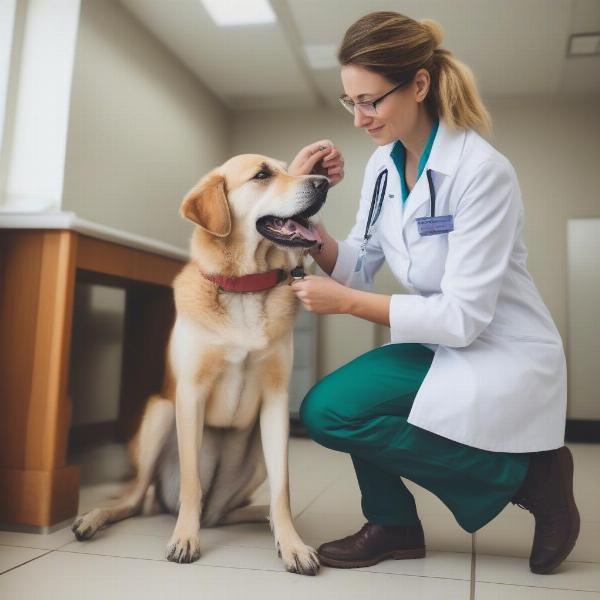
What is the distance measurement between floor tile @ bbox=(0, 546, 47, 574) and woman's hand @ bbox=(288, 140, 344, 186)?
1040 millimetres

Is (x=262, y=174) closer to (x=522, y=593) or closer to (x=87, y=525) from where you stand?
(x=87, y=525)

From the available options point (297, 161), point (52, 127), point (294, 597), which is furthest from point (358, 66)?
point (52, 127)

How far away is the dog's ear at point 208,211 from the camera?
4.66ft

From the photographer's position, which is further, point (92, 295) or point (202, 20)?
point (202, 20)

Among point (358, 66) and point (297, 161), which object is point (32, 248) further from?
point (358, 66)

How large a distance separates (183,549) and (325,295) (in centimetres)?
60

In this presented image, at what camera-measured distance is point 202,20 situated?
3424 mm

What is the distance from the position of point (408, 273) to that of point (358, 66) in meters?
0.45

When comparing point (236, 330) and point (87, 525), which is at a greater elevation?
point (236, 330)

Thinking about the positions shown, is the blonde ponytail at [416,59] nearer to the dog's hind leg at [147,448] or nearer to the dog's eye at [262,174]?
the dog's eye at [262,174]

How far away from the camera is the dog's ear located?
55.9 inches

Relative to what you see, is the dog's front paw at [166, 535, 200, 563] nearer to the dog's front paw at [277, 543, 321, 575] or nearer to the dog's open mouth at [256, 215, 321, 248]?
the dog's front paw at [277, 543, 321, 575]

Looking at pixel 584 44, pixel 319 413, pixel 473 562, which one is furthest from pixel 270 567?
pixel 584 44

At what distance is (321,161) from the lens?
5.17 feet
